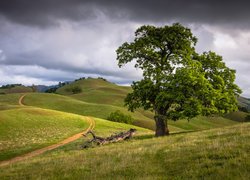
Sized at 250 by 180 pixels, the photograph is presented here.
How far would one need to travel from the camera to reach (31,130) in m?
51.1

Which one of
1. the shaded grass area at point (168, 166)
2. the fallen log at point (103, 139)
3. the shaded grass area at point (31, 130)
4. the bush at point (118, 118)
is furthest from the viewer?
the bush at point (118, 118)

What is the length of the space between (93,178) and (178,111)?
2427 cm

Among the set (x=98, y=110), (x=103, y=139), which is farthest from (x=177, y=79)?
(x=98, y=110)

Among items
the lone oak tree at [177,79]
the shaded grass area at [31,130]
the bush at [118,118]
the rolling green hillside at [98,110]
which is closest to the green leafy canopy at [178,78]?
the lone oak tree at [177,79]

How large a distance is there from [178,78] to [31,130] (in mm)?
27613

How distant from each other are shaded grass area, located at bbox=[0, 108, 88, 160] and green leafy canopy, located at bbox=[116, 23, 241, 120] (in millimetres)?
14471

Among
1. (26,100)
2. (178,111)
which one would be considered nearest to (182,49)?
(178,111)

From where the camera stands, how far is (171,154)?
18422mm

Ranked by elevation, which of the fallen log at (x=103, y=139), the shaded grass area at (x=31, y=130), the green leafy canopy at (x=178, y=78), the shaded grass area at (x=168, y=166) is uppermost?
the green leafy canopy at (x=178, y=78)

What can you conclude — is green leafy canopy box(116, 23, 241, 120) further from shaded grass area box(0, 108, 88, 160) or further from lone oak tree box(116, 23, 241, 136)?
shaded grass area box(0, 108, 88, 160)

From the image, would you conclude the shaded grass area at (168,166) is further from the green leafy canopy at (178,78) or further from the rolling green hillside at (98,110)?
the rolling green hillside at (98,110)

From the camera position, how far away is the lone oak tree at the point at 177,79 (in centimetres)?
3603

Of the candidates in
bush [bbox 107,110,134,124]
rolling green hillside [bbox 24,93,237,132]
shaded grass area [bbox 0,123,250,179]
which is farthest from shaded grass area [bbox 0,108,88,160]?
rolling green hillside [bbox 24,93,237,132]

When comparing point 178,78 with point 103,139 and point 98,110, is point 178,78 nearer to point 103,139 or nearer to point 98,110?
point 103,139
